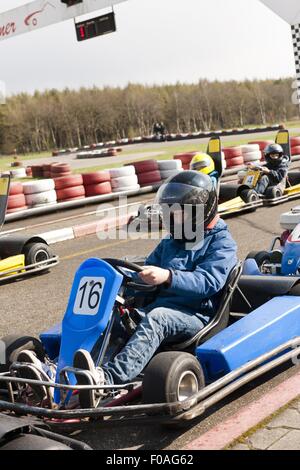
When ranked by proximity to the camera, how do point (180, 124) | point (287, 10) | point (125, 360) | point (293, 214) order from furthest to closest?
point (180, 124) < point (287, 10) < point (293, 214) < point (125, 360)

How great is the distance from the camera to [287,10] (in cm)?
1254

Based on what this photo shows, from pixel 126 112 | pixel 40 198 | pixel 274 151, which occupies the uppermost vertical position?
pixel 126 112

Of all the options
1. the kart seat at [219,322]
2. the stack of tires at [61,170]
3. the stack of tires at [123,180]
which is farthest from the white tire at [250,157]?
the kart seat at [219,322]

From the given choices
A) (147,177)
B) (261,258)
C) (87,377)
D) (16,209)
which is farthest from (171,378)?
(147,177)

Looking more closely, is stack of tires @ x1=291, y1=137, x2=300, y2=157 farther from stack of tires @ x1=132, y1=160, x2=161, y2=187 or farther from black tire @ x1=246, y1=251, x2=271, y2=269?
black tire @ x1=246, y1=251, x2=271, y2=269

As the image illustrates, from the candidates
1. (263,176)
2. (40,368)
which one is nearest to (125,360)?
(40,368)

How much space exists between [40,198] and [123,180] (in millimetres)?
1760

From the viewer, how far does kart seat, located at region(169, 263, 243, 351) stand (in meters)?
3.29

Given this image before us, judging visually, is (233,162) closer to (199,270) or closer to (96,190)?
(96,190)

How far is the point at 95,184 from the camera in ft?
41.2

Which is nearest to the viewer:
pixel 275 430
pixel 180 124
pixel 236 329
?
pixel 275 430

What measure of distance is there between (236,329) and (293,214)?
2456 millimetres

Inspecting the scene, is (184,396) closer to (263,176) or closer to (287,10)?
(263,176)

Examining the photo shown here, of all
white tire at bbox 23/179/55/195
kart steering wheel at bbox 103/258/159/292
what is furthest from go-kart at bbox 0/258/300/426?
white tire at bbox 23/179/55/195
